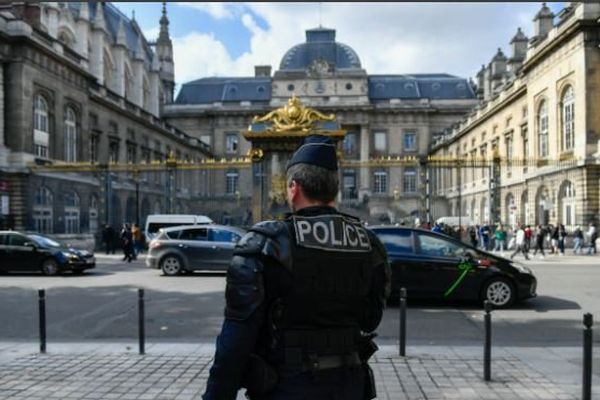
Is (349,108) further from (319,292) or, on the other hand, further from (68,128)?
(319,292)

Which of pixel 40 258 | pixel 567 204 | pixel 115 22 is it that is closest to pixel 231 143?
pixel 115 22

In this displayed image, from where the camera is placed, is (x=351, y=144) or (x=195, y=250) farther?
(x=351, y=144)

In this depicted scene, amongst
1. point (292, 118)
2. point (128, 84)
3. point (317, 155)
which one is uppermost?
point (128, 84)

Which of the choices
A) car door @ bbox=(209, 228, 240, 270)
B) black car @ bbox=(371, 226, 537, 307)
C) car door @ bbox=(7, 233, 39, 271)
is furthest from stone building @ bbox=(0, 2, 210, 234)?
black car @ bbox=(371, 226, 537, 307)

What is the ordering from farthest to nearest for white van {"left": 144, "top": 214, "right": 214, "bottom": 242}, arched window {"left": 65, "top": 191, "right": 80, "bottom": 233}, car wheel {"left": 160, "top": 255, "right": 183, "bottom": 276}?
arched window {"left": 65, "top": 191, "right": 80, "bottom": 233}, white van {"left": 144, "top": 214, "right": 214, "bottom": 242}, car wheel {"left": 160, "top": 255, "right": 183, "bottom": 276}

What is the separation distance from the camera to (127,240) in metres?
23.8

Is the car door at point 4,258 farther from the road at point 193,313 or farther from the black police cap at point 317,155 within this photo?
the black police cap at point 317,155

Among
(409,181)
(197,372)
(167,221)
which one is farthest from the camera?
(409,181)

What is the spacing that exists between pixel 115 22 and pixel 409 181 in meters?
35.0

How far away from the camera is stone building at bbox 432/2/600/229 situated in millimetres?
30641

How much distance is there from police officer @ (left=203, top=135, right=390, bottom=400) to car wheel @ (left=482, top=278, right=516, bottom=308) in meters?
9.18

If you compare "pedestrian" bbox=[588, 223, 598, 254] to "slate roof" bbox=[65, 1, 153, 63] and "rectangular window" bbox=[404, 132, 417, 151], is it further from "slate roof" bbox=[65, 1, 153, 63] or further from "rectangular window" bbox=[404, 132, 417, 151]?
"rectangular window" bbox=[404, 132, 417, 151]

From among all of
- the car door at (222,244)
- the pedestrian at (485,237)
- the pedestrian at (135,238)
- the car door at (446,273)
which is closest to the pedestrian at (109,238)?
the pedestrian at (135,238)

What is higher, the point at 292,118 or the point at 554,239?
the point at 292,118
